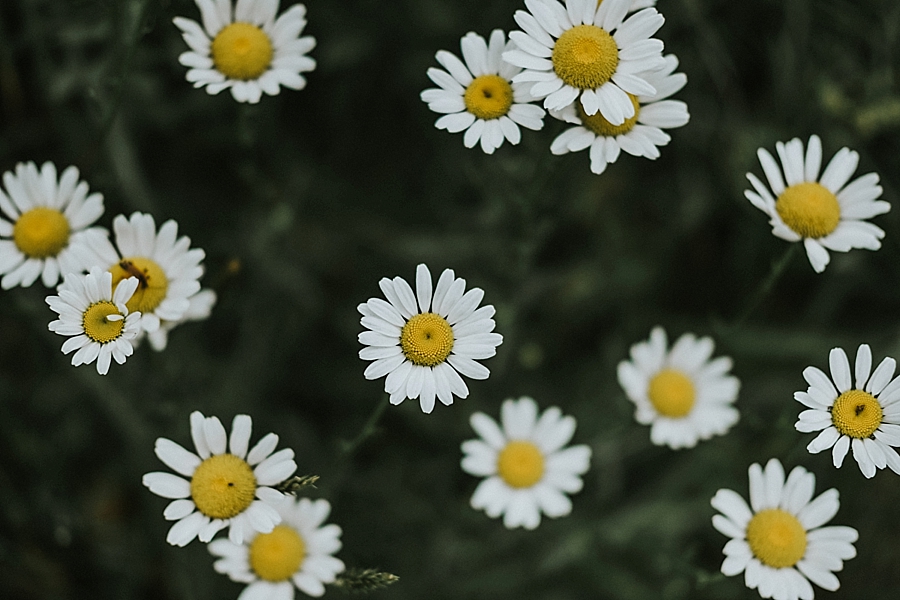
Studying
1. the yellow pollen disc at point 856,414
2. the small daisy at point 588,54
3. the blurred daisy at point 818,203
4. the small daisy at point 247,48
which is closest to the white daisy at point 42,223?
the small daisy at point 247,48

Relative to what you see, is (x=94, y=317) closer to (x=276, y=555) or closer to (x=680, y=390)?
(x=276, y=555)

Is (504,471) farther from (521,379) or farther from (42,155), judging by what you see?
(42,155)

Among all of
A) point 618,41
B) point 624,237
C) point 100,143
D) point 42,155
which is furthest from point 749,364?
point 42,155

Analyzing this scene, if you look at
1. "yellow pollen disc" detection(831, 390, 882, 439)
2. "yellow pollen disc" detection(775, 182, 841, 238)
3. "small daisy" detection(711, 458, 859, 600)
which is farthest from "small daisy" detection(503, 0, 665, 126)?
"small daisy" detection(711, 458, 859, 600)

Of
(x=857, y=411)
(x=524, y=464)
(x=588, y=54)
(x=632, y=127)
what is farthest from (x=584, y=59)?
(x=524, y=464)

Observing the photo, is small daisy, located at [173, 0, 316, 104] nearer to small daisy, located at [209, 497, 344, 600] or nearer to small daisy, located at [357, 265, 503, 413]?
small daisy, located at [357, 265, 503, 413]

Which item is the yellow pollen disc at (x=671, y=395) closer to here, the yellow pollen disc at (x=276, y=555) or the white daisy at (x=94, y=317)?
the yellow pollen disc at (x=276, y=555)

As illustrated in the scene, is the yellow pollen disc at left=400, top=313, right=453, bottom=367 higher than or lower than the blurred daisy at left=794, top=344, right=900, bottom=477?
higher
